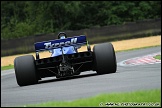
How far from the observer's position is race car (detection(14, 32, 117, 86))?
494 inches

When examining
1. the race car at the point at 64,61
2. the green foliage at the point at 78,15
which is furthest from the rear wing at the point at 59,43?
the green foliage at the point at 78,15

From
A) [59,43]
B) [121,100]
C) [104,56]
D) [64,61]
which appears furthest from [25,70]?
[121,100]

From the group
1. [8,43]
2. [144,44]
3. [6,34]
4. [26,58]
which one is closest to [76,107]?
[26,58]

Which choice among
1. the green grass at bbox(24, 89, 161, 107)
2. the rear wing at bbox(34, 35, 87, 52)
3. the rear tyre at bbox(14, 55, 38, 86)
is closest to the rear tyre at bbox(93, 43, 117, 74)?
the rear wing at bbox(34, 35, 87, 52)

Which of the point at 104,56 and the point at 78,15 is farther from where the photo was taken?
the point at 78,15

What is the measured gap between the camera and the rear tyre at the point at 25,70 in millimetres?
12453

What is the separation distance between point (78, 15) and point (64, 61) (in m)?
41.1

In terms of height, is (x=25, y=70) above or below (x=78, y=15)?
below

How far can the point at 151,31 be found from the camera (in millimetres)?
37688

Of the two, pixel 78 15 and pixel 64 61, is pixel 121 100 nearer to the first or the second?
pixel 64 61

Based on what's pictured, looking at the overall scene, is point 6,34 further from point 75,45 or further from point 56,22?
point 75,45

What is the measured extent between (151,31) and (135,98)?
31.0 m

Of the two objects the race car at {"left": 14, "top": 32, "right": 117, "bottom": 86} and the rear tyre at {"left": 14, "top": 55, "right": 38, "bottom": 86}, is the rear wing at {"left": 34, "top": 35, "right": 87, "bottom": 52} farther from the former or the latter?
the rear tyre at {"left": 14, "top": 55, "right": 38, "bottom": 86}

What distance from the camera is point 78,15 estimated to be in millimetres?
53594
